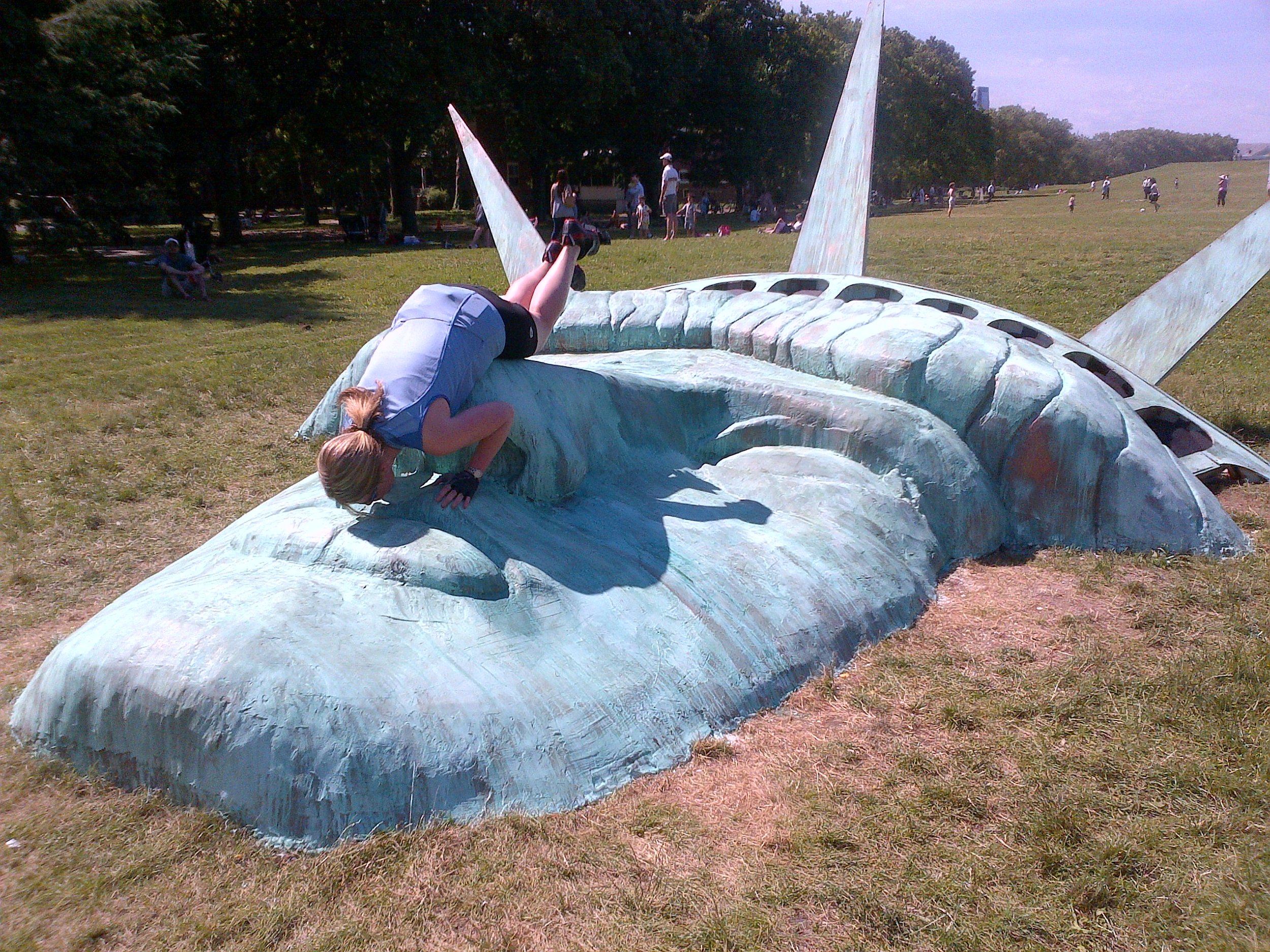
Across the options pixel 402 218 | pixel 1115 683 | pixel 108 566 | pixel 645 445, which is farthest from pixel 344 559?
pixel 402 218

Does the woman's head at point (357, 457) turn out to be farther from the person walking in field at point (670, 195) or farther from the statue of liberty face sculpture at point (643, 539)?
the person walking in field at point (670, 195)

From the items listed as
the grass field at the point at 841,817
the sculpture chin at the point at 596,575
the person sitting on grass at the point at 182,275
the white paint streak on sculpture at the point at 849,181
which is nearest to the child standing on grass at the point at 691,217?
the person sitting on grass at the point at 182,275

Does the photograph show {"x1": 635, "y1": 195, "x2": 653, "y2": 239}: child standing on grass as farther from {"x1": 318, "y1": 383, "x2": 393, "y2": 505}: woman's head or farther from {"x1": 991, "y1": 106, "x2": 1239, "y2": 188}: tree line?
{"x1": 991, "y1": 106, "x2": 1239, "y2": 188}: tree line

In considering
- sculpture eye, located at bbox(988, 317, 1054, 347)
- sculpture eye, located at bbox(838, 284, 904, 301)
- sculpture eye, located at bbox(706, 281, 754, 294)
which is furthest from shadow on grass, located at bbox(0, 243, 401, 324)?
sculpture eye, located at bbox(988, 317, 1054, 347)

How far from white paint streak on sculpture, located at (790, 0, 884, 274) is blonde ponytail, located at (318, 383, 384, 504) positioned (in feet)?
15.0

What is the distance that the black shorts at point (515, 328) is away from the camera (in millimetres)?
4590

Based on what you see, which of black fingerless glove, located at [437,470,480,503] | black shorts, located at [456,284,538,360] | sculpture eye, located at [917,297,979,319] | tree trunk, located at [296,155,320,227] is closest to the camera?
black fingerless glove, located at [437,470,480,503]

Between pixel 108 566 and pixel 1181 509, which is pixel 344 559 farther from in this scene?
pixel 1181 509

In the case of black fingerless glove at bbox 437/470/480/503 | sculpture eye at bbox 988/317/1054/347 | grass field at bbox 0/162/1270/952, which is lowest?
grass field at bbox 0/162/1270/952

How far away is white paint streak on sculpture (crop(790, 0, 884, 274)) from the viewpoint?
7359mm

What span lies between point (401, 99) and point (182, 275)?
1008cm

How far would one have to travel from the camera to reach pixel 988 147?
5575 cm

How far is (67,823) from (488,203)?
17.4 feet

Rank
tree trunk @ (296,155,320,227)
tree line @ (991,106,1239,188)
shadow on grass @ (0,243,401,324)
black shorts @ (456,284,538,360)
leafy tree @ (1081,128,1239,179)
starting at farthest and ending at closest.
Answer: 1. tree line @ (991,106,1239,188)
2. leafy tree @ (1081,128,1239,179)
3. tree trunk @ (296,155,320,227)
4. shadow on grass @ (0,243,401,324)
5. black shorts @ (456,284,538,360)
